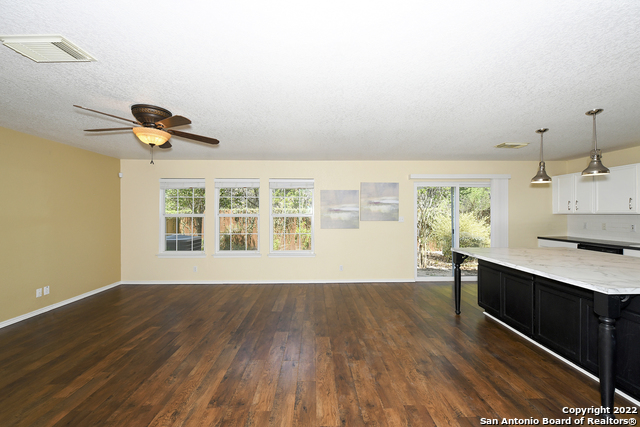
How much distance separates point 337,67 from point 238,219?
4142mm

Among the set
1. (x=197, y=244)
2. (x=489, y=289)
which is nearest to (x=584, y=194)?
(x=489, y=289)

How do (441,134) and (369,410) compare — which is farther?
(441,134)

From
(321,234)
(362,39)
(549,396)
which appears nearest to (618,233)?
(549,396)

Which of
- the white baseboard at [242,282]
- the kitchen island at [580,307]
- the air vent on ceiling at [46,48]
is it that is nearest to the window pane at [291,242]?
the white baseboard at [242,282]

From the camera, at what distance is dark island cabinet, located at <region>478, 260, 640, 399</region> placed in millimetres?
1936

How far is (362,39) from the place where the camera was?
1.64m

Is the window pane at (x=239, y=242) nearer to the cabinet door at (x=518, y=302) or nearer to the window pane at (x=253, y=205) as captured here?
the window pane at (x=253, y=205)

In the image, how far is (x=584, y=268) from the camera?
2.32 metres

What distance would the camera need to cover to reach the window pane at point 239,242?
5469 millimetres

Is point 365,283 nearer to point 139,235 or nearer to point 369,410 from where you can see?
point 369,410

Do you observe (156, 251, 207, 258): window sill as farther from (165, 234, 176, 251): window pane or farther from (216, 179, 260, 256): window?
(216, 179, 260, 256): window

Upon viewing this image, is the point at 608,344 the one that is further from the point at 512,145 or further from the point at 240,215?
the point at 240,215

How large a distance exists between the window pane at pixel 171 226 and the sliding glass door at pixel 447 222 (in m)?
4.94

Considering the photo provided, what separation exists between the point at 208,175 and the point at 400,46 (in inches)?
181
